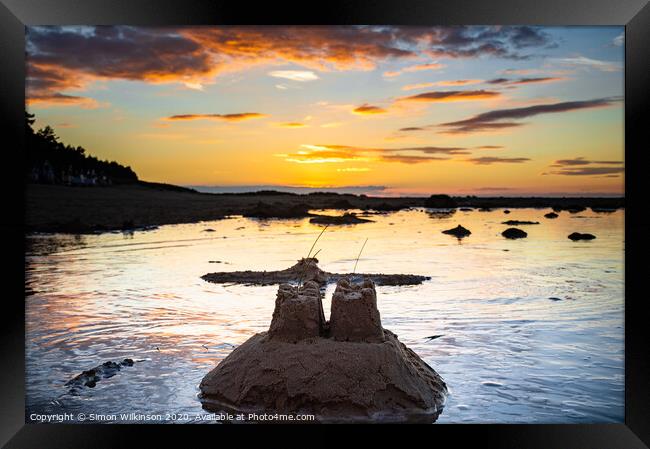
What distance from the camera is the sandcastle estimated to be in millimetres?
5484

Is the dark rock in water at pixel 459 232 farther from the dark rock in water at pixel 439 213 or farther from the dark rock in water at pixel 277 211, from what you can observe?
the dark rock in water at pixel 439 213

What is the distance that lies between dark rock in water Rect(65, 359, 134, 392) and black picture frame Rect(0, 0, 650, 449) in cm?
107

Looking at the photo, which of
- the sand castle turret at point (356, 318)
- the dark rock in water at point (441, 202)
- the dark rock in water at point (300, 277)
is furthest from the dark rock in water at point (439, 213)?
the sand castle turret at point (356, 318)

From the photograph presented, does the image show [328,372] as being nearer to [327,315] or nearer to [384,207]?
[327,315]

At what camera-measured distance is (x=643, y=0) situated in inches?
214

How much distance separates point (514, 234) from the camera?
24359 millimetres

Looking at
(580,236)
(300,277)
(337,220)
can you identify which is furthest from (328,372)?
(337,220)

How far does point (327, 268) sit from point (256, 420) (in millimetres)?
10055

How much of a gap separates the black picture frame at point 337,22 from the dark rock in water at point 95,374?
107 centimetres

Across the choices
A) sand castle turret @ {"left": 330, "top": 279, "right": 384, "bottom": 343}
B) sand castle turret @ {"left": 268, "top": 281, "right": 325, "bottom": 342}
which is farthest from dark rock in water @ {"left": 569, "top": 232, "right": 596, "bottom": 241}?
sand castle turret @ {"left": 268, "top": 281, "right": 325, "bottom": 342}

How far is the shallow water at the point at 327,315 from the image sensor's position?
21.1 feet

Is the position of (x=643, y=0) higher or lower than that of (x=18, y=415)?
higher

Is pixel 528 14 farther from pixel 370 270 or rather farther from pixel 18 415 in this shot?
pixel 370 270

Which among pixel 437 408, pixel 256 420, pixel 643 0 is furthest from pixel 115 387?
pixel 643 0
